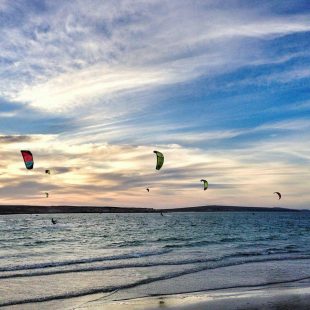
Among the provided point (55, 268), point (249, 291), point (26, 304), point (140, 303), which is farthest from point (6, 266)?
point (249, 291)

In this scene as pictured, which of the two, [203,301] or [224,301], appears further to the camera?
[203,301]

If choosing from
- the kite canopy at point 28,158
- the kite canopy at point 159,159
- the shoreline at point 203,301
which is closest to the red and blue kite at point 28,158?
the kite canopy at point 28,158

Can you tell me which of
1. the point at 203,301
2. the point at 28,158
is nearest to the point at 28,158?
the point at 28,158

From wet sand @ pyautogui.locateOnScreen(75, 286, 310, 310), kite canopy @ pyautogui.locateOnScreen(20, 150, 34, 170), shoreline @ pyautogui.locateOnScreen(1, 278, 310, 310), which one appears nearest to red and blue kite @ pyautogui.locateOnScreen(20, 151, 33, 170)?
kite canopy @ pyautogui.locateOnScreen(20, 150, 34, 170)

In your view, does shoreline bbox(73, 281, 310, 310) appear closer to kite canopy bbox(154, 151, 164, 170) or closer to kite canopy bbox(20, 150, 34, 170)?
kite canopy bbox(154, 151, 164, 170)

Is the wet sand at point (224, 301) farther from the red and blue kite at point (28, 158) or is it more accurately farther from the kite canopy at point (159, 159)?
the red and blue kite at point (28, 158)

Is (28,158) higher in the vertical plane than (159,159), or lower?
higher

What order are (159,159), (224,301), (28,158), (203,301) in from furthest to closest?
(28,158) → (159,159) → (203,301) → (224,301)

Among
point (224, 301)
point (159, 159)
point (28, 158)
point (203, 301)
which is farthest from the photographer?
point (28, 158)

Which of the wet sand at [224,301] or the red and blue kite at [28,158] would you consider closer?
the wet sand at [224,301]

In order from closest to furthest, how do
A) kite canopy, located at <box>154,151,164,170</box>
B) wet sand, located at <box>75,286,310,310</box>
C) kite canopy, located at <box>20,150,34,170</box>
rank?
1. wet sand, located at <box>75,286,310,310</box>
2. kite canopy, located at <box>154,151,164,170</box>
3. kite canopy, located at <box>20,150,34,170</box>

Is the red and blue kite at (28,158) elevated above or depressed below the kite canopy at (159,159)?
above

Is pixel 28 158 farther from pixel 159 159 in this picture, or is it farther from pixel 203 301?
pixel 203 301

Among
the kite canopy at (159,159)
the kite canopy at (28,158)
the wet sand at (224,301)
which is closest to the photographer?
the wet sand at (224,301)
